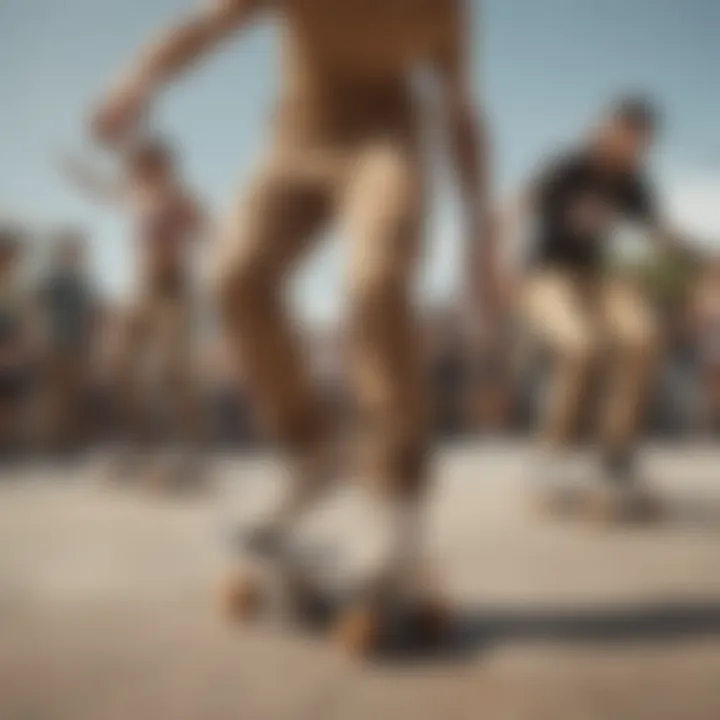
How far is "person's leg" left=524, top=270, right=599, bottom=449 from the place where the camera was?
40.1 inches

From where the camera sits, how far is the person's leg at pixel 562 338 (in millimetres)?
1018

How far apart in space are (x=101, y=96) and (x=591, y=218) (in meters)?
0.64

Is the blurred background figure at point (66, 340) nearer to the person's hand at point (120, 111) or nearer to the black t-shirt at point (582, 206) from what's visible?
the person's hand at point (120, 111)

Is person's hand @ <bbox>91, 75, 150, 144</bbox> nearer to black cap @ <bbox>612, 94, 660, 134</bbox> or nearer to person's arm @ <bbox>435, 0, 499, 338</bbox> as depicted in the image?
person's arm @ <bbox>435, 0, 499, 338</bbox>

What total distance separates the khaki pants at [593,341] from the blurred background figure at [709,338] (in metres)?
0.07

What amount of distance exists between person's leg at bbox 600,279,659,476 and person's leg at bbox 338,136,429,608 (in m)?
0.40

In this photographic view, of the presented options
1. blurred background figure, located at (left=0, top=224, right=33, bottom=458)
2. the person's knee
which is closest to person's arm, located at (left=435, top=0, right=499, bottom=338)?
the person's knee

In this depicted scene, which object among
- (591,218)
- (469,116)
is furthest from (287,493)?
(591,218)

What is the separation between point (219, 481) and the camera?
2.85ft

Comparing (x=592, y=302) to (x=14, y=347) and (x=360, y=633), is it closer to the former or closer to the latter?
(x=360, y=633)

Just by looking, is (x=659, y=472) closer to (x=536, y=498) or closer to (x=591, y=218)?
(x=536, y=498)

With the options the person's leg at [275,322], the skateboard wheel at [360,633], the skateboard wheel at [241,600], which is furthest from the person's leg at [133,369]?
the skateboard wheel at [360,633]

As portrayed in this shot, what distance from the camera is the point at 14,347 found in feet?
2.93

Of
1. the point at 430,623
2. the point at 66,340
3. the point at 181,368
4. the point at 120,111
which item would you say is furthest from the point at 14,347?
the point at 430,623
